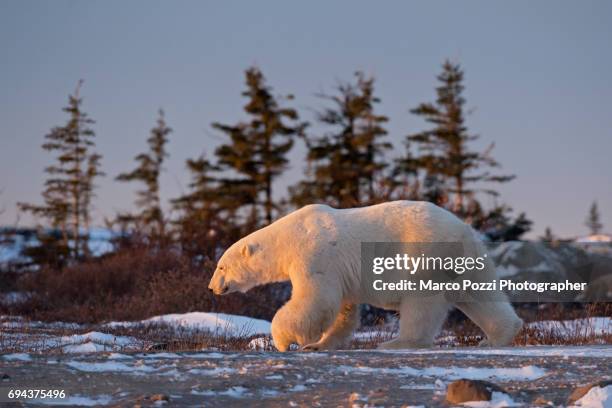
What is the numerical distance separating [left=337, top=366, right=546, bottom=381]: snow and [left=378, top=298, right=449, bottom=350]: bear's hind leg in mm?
2335

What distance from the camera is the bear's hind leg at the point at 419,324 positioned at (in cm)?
727

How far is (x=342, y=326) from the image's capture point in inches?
316

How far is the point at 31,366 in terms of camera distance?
186 inches

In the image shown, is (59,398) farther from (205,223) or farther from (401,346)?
(205,223)

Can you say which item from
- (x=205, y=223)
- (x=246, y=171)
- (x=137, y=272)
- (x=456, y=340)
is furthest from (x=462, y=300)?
(x=246, y=171)

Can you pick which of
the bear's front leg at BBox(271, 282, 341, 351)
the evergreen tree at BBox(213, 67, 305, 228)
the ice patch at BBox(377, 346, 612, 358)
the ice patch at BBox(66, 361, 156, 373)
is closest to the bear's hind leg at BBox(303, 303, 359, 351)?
the bear's front leg at BBox(271, 282, 341, 351)

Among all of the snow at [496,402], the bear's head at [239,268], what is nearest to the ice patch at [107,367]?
the snow at [496,402]

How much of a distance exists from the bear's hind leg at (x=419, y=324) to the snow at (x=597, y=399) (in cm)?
322

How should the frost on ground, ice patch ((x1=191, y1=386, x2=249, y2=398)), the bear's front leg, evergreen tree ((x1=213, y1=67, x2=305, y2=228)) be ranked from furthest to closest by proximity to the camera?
evergreen tree ((x1=213, y1=67, x2=305, y2=228)) → the frost on ground → the bear's front leg → ice patch ((x1=191, y1=386, x2=249, y2=398))

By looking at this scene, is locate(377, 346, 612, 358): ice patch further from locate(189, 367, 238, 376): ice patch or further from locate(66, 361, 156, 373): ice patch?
locate(66, 361, 156, 373): ice patch

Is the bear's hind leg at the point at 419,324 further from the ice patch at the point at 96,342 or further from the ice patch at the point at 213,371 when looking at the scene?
the ice patch at the point at 96,342

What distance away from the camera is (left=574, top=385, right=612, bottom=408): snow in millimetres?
3963

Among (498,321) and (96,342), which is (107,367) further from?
(96,342)

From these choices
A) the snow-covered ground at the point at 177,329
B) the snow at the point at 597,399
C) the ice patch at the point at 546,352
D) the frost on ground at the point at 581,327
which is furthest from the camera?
the frost on ground at the point at 581,327
